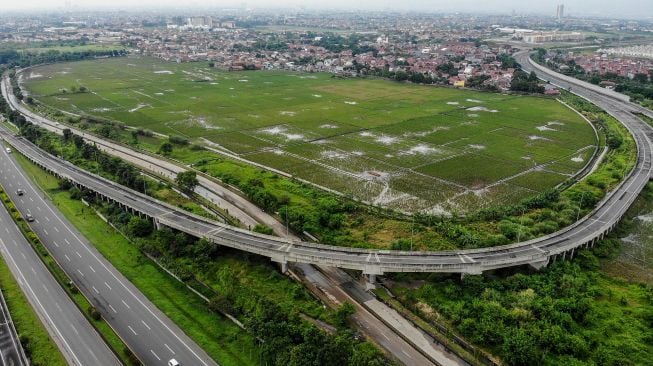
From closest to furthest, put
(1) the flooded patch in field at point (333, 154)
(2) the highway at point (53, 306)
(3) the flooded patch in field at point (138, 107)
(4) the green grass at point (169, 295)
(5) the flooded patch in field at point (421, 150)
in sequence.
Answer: (2) the highway at point (53, 306) < (4) the green grass at point (169, 295) < (1) the flooded patch in field at point (333, 154) < (5) the flooded patch in field at point (421, 150) < (3) the flooded patch in field at point (138, 107)

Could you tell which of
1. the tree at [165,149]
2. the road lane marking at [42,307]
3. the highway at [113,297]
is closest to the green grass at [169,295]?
the highway at [113,297]

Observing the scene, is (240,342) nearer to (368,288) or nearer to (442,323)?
(368,288)

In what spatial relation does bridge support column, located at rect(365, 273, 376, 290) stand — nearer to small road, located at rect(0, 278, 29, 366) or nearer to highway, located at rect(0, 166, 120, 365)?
highway, located at rect(0, 166, 120, 365)

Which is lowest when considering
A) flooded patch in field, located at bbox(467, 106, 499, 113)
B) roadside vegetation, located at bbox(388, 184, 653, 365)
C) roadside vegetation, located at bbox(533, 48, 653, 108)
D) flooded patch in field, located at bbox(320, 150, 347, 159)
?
roadside vegetation, located at bbox(388, 184, 653, 365)

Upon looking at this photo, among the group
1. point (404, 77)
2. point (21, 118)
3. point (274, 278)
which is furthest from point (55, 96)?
point (274, 278)

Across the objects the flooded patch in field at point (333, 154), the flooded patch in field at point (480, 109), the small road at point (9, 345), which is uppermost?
the flooded patch in field at point (480, 109)

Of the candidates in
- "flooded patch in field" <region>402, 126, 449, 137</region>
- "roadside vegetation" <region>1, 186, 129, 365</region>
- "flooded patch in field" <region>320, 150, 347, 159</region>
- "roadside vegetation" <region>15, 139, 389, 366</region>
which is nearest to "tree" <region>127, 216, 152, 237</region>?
"roadside vegetation" <region>15, 139, 389, 366</region>

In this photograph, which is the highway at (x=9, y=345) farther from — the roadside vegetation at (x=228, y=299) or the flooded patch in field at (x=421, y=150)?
the flooded patch in field at (x=421, y=150)
